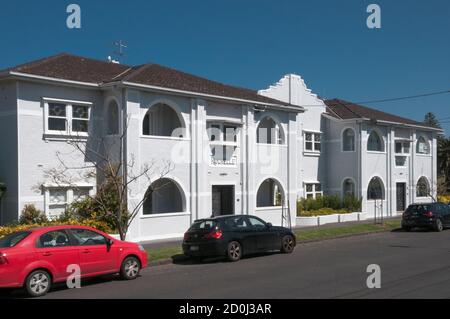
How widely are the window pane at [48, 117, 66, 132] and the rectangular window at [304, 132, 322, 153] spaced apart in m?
17.7

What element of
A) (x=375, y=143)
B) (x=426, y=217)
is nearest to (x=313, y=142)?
(x=375, y=143)

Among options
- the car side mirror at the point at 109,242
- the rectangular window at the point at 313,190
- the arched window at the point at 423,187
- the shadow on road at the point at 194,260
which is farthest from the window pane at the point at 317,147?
the car side mirror at the point at 109,242

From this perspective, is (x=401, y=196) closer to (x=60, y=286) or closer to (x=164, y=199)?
(x=164, y=199)

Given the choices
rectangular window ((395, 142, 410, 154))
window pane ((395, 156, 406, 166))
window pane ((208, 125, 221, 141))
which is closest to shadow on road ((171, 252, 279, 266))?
window pane ((208, 125, 221, 141))

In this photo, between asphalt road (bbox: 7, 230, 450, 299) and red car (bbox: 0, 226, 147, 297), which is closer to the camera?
asphalt road (bbox: 7, 230, 450, 299)

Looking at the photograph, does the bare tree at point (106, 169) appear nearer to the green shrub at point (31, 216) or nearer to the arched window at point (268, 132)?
the green shrub at point (31, 216)

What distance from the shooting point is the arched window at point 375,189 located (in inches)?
1535

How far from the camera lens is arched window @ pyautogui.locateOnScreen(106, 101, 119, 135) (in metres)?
23.7

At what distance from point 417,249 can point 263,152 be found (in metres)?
10.6

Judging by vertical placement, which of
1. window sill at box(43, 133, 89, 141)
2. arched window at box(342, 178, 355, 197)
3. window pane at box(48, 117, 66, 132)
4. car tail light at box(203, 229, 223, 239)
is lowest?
car tail light at box(203, 229, 223, 239)

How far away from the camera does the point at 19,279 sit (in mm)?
11867

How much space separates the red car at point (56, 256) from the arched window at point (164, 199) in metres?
10.7

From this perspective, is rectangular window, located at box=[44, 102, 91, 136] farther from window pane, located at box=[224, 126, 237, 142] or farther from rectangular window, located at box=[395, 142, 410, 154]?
rectangular window, located at box=[395, 142, 410, 154]

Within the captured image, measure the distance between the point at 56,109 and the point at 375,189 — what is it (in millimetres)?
24574
